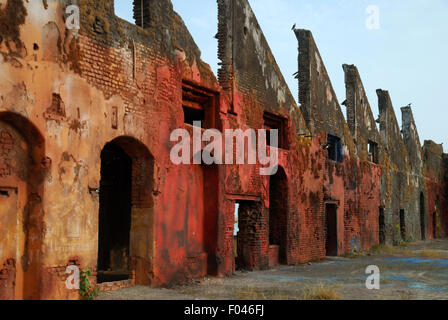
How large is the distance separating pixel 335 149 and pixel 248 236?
665 centimetres

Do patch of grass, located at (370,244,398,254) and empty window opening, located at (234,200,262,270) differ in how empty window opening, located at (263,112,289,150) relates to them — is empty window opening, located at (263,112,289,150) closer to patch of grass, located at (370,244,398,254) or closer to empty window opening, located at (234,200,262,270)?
empty window opening, located at (234,200,262,270)

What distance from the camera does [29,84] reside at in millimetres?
7348

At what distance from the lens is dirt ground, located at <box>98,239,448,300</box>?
8289mm

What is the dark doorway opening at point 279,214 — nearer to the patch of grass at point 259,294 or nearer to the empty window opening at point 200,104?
the empty window opening at point 200,104

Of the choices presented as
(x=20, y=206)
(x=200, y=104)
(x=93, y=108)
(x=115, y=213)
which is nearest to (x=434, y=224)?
(x=200, y=104)

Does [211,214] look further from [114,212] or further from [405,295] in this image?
[405,295]

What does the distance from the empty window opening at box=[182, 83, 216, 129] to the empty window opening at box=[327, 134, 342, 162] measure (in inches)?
293

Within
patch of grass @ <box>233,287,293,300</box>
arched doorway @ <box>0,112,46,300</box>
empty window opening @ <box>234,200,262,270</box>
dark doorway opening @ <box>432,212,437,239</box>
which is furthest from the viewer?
dark doorway opening @ <box>432,212,437,239</box>

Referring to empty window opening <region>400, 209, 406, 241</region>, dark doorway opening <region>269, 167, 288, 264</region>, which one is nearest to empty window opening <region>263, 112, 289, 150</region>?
dark doorway opening <region>269, 167, 288, 264</region>

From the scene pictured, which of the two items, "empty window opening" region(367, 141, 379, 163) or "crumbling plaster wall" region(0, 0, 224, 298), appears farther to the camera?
"empty window opening" region(367, 141, 379, 163)

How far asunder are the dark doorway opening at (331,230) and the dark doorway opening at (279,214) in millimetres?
3695

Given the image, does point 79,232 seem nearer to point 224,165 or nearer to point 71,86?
point 71,86

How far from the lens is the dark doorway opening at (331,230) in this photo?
1741 cm

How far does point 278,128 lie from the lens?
14.7 m
